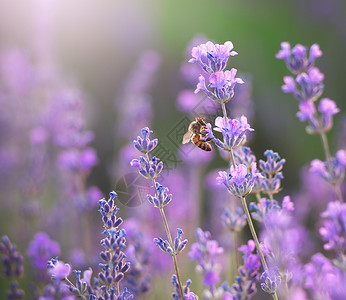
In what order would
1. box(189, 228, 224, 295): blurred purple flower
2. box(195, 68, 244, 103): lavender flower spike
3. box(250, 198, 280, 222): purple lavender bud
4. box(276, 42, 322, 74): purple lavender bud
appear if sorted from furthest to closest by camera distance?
box(276, 42, 322, 74): purple lavender bud
box(189, 228, 224, 295): blurred purple flower
box(250, 198, 280, 222): purple lavender bud
box(195, 68, 244, 103): lavender flower spike

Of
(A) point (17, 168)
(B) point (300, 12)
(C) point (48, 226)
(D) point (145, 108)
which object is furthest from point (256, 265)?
(B) point (300, 12)

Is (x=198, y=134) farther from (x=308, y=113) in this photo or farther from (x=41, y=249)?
(x=41, y=249)

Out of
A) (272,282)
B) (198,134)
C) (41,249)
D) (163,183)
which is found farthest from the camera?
(163,183)

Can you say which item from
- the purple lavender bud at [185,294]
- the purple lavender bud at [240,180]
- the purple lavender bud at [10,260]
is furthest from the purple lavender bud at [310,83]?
the purple lavender bud at [10,260]

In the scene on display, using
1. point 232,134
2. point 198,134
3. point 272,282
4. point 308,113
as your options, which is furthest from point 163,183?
point 272,282

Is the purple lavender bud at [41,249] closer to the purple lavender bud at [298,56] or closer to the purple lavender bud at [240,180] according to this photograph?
the purple lavender bud at [240,180]

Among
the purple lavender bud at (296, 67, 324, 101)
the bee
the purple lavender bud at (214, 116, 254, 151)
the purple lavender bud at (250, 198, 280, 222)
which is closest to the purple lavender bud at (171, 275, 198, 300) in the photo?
the purple lavender bud at (250, 198, 280, 222)

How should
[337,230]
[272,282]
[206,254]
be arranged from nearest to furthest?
[272,282], [337,230], [206,254]

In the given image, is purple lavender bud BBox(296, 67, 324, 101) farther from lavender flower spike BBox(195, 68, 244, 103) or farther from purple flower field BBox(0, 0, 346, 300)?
lavender flower spike BBox(195, 68, 244, 103)
